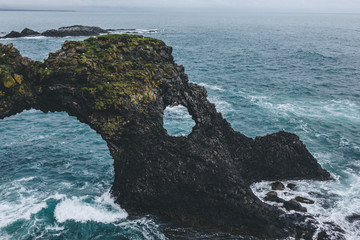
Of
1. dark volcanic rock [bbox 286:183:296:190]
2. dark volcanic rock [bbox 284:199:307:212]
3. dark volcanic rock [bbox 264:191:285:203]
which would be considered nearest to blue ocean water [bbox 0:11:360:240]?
dark volcanic rock [bbox 286:183:296:190]

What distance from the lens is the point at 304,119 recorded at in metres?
47.5

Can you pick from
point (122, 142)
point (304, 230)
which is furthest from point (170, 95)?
point (304, 230)

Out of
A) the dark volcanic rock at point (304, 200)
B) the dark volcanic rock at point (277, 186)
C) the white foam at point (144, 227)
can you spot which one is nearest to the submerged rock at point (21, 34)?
the white foam at point (144, 227)

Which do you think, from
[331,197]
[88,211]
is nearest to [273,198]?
[331,197]

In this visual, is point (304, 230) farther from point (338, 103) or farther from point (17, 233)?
point (338, 103)

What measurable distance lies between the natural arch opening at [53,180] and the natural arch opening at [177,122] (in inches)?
422

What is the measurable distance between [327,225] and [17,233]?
26480mm

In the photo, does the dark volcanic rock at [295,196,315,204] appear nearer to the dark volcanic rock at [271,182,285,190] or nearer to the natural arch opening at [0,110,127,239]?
the dark volcanic rock at [271,182,285,190]

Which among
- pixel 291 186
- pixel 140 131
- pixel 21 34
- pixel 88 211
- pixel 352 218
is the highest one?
pixel 21 34

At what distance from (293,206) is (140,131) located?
16.0 m

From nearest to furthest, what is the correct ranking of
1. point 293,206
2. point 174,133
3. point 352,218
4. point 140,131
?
point 352,218 → point 140,131 → point 293,206 → point 174,133

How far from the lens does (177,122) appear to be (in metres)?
47.5

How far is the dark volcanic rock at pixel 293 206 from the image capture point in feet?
88.1

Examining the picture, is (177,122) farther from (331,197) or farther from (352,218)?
(352,218)
